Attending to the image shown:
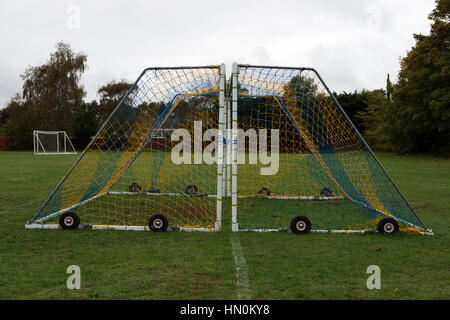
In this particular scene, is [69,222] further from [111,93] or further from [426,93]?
[111,93]

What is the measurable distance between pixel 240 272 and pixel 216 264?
0.37m

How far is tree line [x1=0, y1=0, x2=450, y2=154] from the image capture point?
2533cm

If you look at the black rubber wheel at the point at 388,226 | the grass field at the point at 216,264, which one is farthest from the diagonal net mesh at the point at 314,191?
the grass field at the point at 216,264

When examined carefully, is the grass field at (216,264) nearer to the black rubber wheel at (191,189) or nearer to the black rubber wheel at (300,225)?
the black rubber wheel at (300,225)

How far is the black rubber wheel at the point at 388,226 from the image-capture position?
580 centimetres

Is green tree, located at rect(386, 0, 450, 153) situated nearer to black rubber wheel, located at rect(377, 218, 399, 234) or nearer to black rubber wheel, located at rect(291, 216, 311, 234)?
black rubber wheel, located at rect(377, 218, 399, 234)

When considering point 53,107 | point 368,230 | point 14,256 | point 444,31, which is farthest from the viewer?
point 53,107

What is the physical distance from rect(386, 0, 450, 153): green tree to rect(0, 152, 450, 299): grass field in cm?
2167

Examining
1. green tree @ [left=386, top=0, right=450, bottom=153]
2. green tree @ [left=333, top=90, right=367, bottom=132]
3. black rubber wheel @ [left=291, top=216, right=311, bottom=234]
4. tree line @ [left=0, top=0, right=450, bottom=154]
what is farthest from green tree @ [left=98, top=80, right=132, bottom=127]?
black rubber wheel @ [left=291, top=216, right=311, bottom=234]

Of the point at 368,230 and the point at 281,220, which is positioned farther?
the point at 281,220

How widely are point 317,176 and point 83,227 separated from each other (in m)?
9.56
